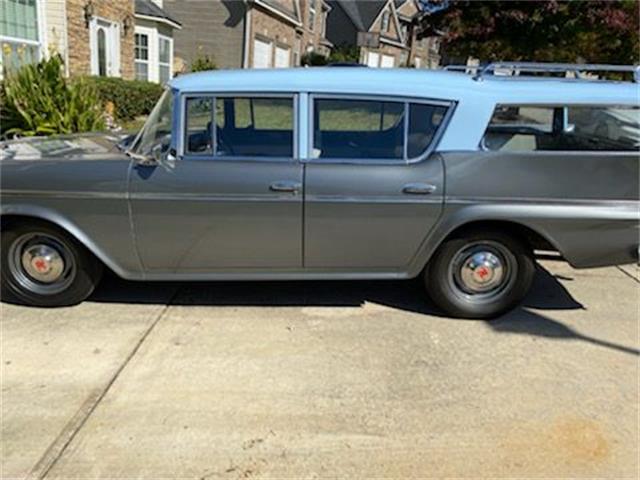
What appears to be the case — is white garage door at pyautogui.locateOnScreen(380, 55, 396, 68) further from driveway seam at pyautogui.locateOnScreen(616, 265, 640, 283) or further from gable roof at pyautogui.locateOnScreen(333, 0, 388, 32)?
driveway seam at pyautogui.locateOnScreen(616, 265, 640, 283)

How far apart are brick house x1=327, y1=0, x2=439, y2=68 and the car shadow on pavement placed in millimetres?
35710

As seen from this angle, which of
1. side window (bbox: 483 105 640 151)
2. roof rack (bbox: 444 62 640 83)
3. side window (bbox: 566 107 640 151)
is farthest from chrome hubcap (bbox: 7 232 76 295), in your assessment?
side window (bbox: 566 107 640 151)

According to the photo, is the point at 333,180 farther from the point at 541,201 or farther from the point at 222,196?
the point at 541,201

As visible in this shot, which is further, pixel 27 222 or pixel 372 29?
pixel 372 29

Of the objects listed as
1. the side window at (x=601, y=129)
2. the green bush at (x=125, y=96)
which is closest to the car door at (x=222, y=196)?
the side window at (x=601, y=129)

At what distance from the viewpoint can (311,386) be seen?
3109 millimetres

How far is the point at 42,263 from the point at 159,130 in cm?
122

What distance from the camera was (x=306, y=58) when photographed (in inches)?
1139

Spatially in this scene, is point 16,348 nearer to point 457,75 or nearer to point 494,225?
point 494,225

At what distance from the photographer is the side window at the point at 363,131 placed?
11.9 feet

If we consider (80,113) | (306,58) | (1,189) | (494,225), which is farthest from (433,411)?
(306,58)

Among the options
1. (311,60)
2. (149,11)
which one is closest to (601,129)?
(149,11)

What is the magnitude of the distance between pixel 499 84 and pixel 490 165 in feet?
1.84

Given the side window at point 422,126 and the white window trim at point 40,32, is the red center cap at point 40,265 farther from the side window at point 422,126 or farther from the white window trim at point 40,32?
the white window trim at point 40,32
